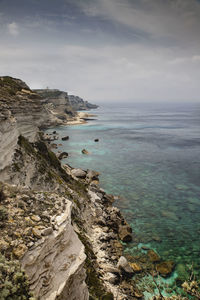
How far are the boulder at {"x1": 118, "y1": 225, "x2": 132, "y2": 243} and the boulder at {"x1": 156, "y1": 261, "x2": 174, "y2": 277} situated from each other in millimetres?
3705

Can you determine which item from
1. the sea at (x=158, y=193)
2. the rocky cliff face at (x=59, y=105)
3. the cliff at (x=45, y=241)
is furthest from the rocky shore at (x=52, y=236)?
the rocky cliff face at (x=59, y=105)

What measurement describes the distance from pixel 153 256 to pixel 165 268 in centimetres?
146

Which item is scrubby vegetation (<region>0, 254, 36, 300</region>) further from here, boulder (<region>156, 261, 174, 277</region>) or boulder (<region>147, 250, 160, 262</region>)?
boulder (<region>147, 250, 160, 262</region>)

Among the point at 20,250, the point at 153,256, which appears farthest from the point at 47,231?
the point at 153,256

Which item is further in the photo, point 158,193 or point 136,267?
point 158,193

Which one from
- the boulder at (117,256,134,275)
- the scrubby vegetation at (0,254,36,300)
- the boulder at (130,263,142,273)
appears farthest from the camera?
the boulder at (130,263,142,273)

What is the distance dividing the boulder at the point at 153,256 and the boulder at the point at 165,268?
2.09 ft

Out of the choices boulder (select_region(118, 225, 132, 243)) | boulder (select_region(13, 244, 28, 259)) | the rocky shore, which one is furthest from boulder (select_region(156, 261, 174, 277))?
boulder (select_region(13, 244, 28, 259))

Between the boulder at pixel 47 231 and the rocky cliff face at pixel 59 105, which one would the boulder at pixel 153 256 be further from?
the rocky cliff face at pixel 59 105

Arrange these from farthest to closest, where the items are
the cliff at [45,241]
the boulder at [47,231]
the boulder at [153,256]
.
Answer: the boulder at [153,256]
the boulder at [47,231]
the cliff at [45,241]

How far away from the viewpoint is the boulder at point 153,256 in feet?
54.6

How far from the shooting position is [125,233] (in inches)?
753

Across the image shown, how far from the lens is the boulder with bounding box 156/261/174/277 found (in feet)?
50.2

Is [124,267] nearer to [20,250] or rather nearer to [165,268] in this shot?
[165,268]
